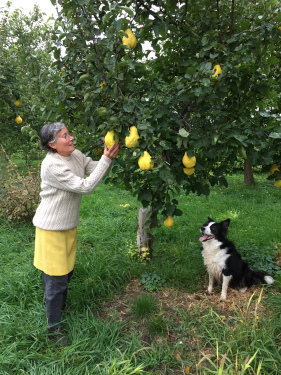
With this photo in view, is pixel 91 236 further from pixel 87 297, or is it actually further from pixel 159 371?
pixel 159 371

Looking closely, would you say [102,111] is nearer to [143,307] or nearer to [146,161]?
[146,161]

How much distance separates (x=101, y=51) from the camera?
73.0 inches

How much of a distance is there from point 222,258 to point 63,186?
1.57 metres

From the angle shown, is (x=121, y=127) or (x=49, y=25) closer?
(x=121, y=127)

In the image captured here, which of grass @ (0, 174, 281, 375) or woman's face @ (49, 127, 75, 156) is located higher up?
woman's face @ (49, 127, 75, 156)

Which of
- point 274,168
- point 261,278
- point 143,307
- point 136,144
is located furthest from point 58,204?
point 261,278

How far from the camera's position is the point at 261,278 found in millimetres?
2842

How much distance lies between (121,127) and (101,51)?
21.8 inches

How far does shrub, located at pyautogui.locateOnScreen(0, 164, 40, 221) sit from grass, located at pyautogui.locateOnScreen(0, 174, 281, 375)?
51 centimetres

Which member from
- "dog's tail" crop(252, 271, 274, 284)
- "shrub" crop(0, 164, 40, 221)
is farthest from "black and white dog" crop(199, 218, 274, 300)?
"shrub" crop(0, 164, 40, 221)

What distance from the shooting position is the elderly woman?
2002mm

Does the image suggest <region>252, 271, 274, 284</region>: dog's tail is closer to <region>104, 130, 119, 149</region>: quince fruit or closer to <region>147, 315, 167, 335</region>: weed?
<region>147, 315, 167, 335</region>: weed

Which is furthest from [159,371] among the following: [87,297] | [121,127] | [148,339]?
[121,127]

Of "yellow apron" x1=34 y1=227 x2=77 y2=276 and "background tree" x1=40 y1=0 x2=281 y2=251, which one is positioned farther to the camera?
"yellow apron" x1=34 y1=227 x2=77 y2=276
